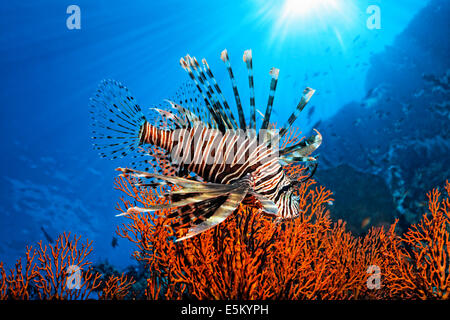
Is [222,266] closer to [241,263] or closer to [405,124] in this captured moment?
[241,263]

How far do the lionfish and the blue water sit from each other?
74.8ft

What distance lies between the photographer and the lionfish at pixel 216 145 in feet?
6.36

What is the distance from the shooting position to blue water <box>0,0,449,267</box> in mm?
23656

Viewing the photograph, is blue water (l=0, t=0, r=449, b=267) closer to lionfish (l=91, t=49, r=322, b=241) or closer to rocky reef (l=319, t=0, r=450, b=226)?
rocky reef (l=319, t=0, r=450, b=226)

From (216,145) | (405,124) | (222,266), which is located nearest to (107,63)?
(405,124)

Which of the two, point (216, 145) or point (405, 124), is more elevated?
point (405, 124)

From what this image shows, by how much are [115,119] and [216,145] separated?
1192mm

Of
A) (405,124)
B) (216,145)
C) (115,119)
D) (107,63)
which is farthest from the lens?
(107,63)

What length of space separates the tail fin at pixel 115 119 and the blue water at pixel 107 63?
2315 centimetres

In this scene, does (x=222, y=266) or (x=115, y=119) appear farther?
(x=115, y=119)

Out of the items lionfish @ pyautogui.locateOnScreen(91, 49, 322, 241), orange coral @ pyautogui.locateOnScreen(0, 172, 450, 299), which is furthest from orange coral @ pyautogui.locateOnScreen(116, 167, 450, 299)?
lionfish @ pyautogui.locateOnScreen(91, 49, 322, 241)

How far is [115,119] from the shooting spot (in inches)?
97.6
